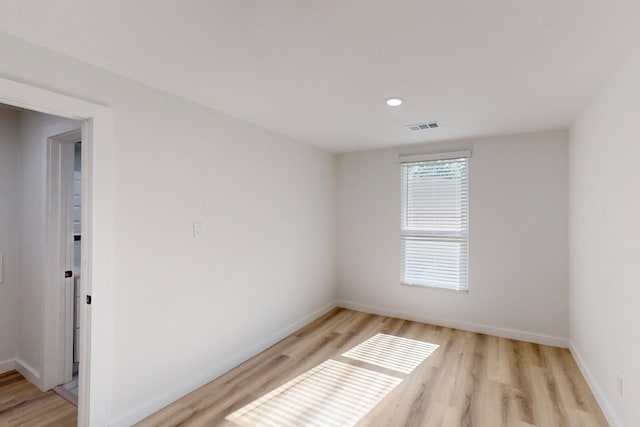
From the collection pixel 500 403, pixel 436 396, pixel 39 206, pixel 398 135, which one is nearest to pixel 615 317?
pixel 500 403

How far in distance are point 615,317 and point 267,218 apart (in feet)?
9.47

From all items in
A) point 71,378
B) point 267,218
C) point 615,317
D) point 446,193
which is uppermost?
point 446,193

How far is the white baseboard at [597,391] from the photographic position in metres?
2.03

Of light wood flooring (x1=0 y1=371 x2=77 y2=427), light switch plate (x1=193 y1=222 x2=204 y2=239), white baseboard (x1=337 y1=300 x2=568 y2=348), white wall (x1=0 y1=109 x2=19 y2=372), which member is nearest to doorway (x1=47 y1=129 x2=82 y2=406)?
light wood flooring (x1=0 y1=371 x2=77 y2=427)

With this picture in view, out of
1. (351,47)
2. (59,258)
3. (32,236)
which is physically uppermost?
(351,47)

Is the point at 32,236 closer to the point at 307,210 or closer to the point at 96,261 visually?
the point at 96,261

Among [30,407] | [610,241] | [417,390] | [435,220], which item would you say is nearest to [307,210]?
[435,220]

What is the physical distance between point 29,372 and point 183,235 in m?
1.89

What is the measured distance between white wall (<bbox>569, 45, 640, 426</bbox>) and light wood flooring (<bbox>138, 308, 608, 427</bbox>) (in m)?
0.29

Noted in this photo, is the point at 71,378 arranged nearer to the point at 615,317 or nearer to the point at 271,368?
the point at 271,368

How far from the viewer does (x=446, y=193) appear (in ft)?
12.6

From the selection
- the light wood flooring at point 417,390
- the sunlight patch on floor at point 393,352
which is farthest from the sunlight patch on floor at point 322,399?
the sunlight patch on floor at point 393,352

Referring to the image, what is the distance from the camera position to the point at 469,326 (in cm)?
372

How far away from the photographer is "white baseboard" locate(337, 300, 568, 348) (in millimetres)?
3332
